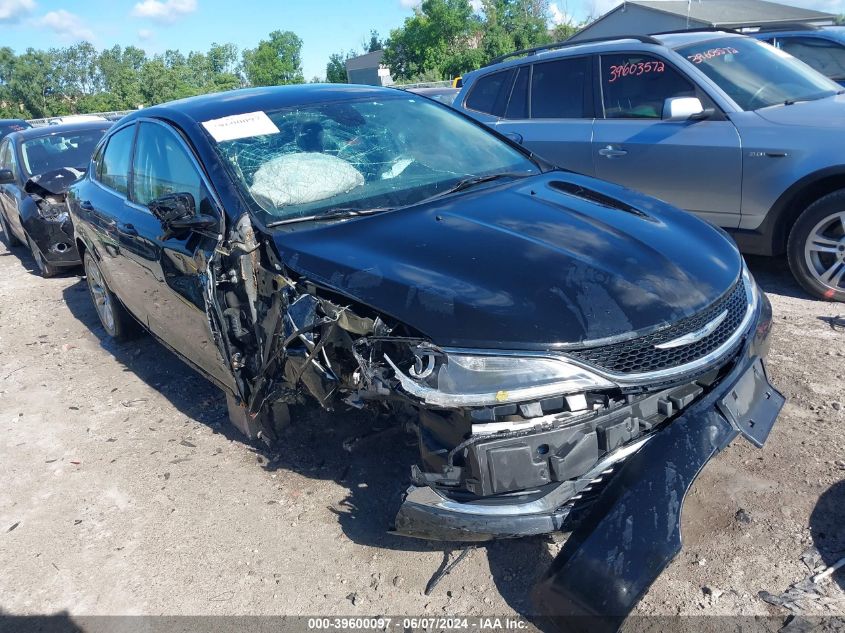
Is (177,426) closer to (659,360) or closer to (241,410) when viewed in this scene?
(241,410)

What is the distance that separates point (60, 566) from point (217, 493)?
2.36 feet

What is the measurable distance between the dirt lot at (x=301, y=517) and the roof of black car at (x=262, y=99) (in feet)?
5.68

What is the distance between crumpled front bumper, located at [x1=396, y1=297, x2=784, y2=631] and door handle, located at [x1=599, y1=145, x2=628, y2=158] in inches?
132

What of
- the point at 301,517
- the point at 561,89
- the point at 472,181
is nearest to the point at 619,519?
the point at 301,517

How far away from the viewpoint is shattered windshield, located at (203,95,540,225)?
10.4 ft

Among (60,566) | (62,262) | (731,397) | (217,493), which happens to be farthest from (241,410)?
(62,262)

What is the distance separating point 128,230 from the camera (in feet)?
13.5

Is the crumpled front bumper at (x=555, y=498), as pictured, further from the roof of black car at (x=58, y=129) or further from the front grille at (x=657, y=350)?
the roof of black car at (x=58, y=129)

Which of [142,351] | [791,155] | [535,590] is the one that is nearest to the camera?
[535,590]

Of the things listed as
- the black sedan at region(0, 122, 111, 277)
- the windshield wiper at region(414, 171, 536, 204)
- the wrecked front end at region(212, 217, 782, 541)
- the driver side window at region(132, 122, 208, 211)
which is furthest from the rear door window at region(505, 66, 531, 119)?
the black sedan at region(0, 122, 111, 277)

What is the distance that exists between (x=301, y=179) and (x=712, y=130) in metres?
3.24

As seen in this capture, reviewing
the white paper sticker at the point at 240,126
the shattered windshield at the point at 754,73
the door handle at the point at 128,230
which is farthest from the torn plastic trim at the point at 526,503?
the shattered windshield at the point at 754,73

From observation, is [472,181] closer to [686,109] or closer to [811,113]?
[686,109]

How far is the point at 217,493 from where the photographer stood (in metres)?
3.32
